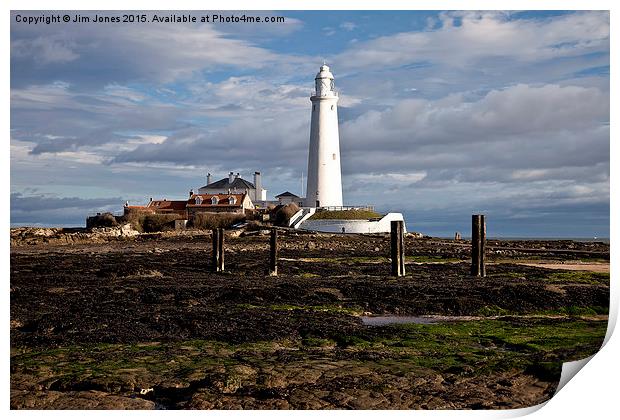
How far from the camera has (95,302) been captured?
12.3 meters

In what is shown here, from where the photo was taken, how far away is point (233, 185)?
5888 cm

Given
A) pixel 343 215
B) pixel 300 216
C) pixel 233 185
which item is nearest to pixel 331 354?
pixel 343 215

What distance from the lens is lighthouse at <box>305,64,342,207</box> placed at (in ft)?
146

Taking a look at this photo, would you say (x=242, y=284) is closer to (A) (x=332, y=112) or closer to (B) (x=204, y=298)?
(B) (x=204, y=298)

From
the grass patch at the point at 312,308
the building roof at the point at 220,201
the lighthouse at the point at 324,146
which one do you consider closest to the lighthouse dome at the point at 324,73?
the lighthouse at the point at 324,146

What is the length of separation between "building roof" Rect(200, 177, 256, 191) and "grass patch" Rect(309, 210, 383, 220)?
16.1m

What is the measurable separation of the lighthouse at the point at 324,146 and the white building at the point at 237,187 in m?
13.3

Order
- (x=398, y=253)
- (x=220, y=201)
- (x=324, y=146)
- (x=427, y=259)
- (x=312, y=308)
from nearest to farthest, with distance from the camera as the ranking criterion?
(x=312, y=308) → (x=398, y=253) → (x=427, y=259) → (x=324, y=146) → (x=220, y=201)

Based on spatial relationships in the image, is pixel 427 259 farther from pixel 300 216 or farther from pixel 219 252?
pixel 300 216

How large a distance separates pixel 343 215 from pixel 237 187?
17.5m

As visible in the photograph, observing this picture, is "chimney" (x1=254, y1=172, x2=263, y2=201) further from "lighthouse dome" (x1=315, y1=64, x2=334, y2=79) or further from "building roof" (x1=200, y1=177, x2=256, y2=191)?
"lighthouse dome" (x1=315, y1=64, x2=334, y2=79)

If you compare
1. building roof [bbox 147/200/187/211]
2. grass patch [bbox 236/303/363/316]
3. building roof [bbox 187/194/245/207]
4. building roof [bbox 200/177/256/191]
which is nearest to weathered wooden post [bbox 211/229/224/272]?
grass patch [bbox 236/303/363/316]
